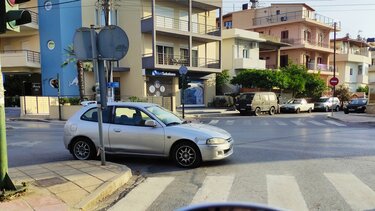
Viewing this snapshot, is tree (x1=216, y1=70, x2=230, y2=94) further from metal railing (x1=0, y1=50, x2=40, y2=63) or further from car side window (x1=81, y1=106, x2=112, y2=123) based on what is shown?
car side window (x1=81, y1=106, x2=112, y2=123)

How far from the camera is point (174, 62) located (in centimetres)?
3186

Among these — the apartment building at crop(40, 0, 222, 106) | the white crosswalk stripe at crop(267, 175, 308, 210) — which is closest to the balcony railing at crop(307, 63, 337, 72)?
the apartment building at crop(40, 0, 222, 106)

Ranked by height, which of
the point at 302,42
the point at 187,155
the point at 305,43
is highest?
the point at 302,42

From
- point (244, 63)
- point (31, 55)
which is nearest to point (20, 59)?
point (31, 55)

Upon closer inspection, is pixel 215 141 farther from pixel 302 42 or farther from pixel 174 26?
pixel 302 42

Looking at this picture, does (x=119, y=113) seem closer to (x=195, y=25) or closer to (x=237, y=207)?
(x=237, y=207)

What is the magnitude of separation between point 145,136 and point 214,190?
267 centimetres

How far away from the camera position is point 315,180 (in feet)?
22.4

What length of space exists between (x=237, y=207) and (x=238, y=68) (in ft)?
125

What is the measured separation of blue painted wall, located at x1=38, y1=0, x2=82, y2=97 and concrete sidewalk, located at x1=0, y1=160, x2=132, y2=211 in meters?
23.6

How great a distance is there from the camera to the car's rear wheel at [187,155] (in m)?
7.99

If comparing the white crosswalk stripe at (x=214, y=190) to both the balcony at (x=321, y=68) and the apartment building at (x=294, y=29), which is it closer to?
the apartment building at (x=294, y=29)

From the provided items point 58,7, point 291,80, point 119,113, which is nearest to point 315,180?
point 119,113

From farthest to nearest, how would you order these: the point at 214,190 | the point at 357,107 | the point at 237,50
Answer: the point at 237,50 → the point at 357,107 → the point at 214,190
